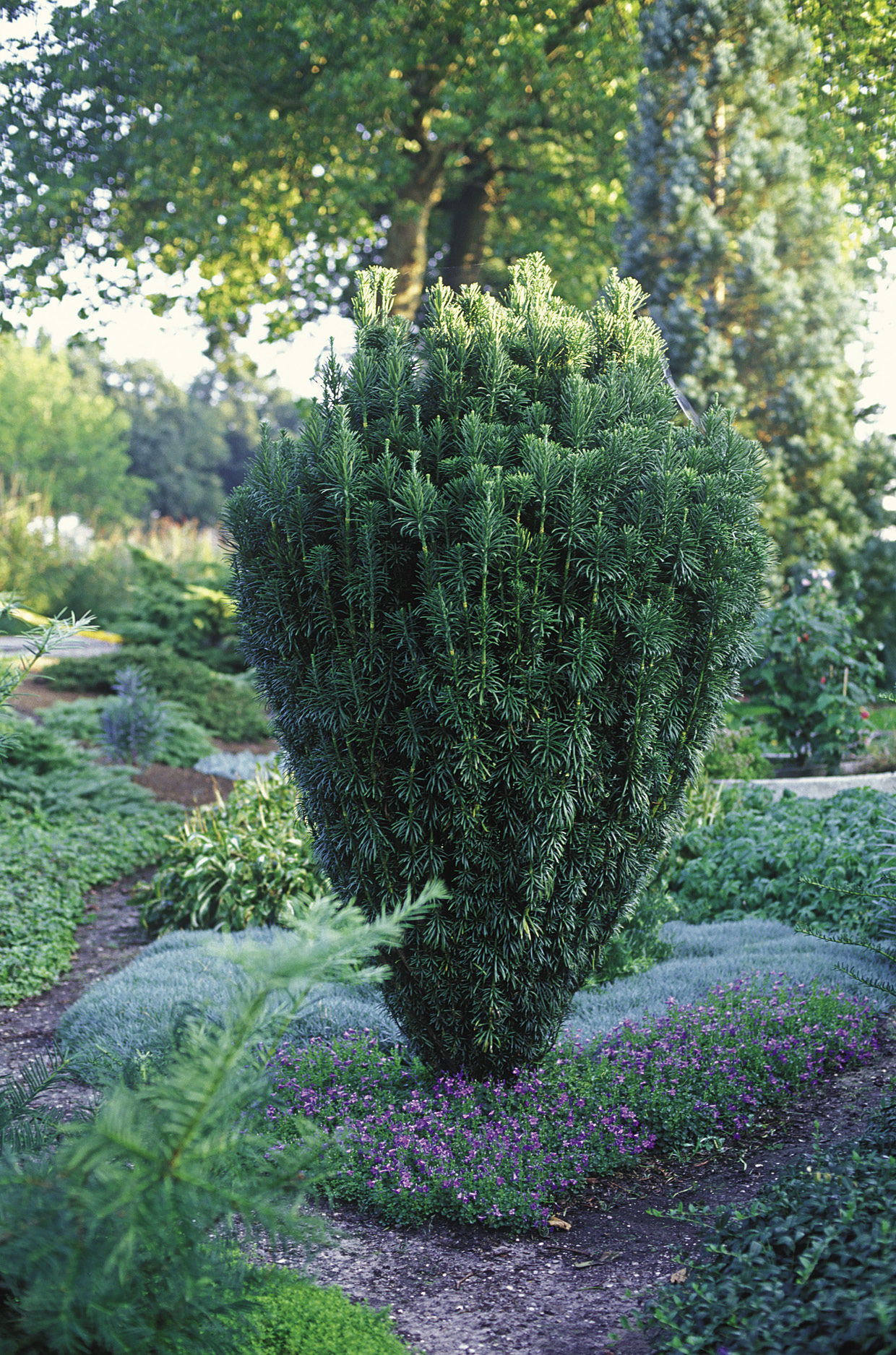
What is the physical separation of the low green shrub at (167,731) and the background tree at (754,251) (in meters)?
7.30

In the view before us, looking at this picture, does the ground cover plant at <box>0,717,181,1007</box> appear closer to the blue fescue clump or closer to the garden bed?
the blue fescue clump

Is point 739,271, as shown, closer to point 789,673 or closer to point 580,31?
point 580,31

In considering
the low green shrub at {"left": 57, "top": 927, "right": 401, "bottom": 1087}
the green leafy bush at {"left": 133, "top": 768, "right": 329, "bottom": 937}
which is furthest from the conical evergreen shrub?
Result: the green leafy bush at {"left": 133, "top": 768, "right": 329, "bottom": 937}

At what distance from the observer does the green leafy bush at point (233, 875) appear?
6383 mm

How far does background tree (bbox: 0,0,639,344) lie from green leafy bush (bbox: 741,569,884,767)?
272 inches

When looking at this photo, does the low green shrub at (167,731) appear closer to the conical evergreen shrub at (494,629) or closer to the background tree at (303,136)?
the background tree at (303,136)

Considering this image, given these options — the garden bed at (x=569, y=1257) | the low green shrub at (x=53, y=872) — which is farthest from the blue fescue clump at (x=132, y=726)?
the garden bed at (x=569, y=1257)

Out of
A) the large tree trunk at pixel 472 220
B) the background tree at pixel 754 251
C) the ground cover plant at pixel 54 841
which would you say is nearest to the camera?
the ground cover plant at pixel 54 841

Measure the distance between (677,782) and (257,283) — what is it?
13532 millimetres

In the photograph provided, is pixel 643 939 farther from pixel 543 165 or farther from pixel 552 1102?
pixel 543 165

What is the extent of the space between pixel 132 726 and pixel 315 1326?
914 centimetres

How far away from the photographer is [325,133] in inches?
513

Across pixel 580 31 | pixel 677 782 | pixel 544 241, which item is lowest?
→ pixel 677 782

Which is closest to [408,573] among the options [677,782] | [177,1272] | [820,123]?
[677,782]
